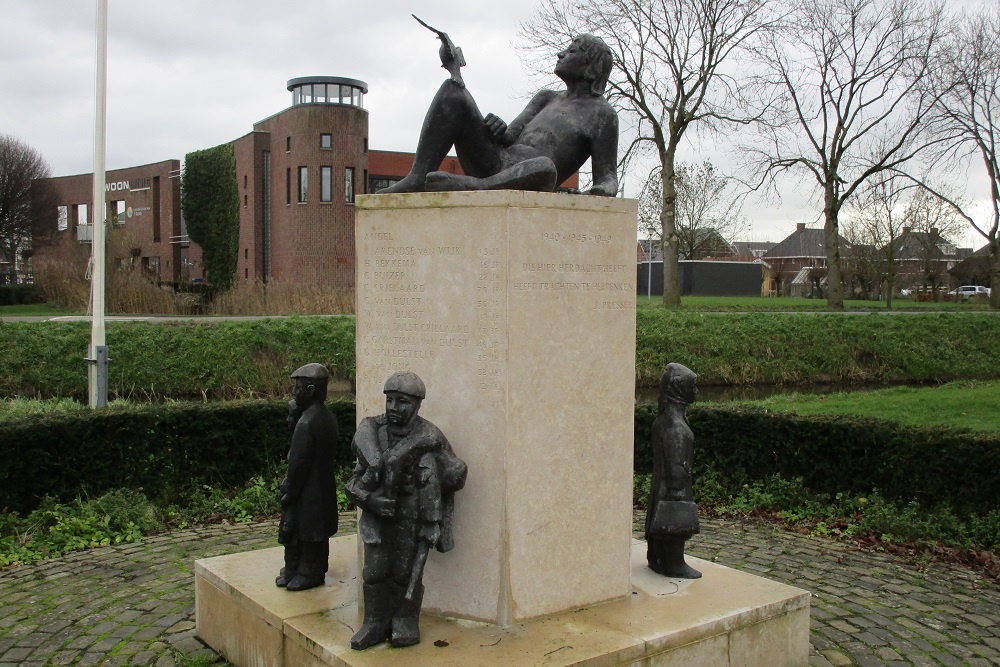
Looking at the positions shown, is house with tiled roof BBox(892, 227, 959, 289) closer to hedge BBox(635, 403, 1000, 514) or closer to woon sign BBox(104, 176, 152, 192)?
hedge BBox(635, 403, 1000, 514)

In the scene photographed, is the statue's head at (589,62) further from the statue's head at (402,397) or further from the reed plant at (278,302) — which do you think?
the reed plant at (278,302)

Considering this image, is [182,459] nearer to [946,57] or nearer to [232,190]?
[946,57]

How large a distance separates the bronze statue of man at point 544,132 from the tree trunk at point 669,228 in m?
26.5

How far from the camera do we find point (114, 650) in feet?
17.3

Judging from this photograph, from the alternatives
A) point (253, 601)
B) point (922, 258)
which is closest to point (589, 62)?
point (253, 601)

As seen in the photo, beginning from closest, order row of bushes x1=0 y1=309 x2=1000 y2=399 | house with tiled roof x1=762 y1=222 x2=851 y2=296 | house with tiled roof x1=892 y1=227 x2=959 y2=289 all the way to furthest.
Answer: row of bushes x1=0 y1=309 x2=1000 y2=399 → house with tiled roof x1=892 y1=227 x2=959 y2=289 → house with tiled roof x1=762 y1=222 x2=851 y2=296

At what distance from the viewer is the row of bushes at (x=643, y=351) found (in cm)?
1772

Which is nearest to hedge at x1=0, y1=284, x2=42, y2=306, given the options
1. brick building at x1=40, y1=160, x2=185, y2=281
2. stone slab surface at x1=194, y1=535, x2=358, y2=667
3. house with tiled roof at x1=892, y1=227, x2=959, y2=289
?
brick building at x1=40, y1=160, x2=185, y2=281

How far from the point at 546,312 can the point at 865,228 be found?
1911 inches

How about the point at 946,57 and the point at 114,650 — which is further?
the point at 946,57

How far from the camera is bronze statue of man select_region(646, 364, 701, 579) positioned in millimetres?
5504

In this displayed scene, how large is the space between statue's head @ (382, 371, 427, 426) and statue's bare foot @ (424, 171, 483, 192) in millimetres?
1168

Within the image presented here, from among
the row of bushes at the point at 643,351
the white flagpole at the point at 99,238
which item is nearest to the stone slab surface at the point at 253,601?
the white flagpole at the point at 99,238

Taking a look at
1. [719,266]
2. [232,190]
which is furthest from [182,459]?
[719,266]
